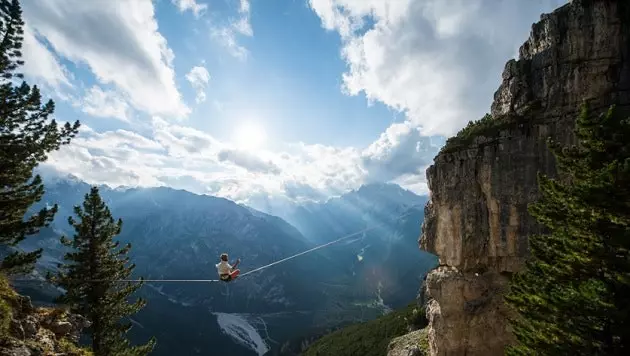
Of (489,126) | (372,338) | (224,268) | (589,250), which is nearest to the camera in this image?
(589,250)

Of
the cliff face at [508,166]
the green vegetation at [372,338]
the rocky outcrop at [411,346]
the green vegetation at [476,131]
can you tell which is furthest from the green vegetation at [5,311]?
the green vegetation at [372,338]

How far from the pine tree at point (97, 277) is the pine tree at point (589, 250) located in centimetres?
2580

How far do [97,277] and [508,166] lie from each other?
3291cm

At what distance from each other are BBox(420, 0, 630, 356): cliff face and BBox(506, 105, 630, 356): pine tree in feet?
42.4

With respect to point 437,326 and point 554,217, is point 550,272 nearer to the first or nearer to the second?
point 554,217

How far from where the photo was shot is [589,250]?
1316cm

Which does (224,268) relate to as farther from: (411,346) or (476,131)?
(411,346)

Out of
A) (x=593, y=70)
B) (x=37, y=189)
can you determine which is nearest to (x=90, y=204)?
(x=37, y=189)

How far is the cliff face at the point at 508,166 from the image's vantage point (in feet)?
76.4

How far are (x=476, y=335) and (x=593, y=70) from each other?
23.3 meters

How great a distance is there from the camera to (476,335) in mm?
30359

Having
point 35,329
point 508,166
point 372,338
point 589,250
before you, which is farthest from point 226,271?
point 372,338

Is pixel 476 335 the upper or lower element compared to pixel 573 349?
lower

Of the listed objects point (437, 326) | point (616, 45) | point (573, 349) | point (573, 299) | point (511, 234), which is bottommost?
point (437, 326)
